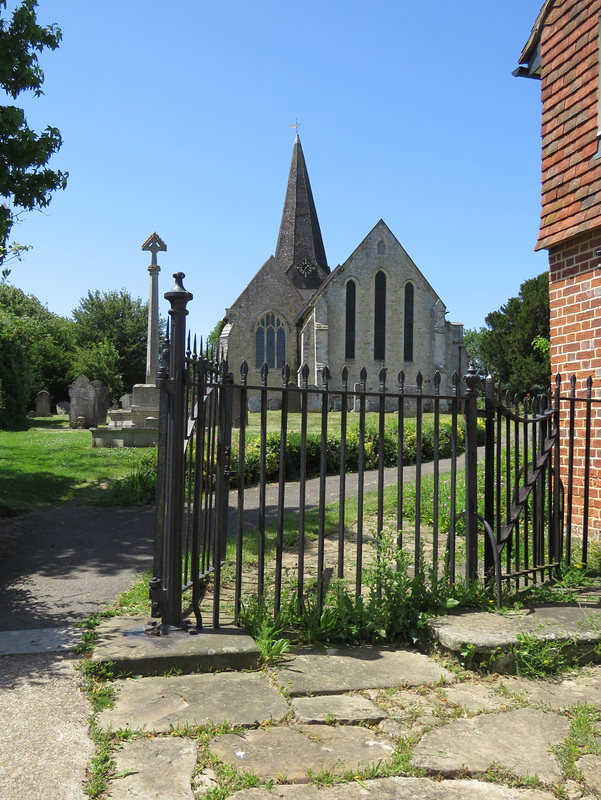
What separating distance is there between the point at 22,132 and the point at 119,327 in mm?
38994

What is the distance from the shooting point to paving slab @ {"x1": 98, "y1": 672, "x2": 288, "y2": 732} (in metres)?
2.77

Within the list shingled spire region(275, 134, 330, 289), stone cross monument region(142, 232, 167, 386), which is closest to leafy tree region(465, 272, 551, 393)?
shingled spire region(275, 134, 330, 289)

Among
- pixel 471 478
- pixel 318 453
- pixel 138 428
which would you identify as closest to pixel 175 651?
pixel 471 478

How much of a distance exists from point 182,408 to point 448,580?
2229 mm

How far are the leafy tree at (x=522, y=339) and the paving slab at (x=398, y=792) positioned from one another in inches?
1471

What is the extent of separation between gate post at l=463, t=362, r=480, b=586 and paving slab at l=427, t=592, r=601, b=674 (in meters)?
0.36

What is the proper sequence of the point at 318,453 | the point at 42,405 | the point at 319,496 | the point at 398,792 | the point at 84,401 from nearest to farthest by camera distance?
the point at 398,792
the point at 319,496
the point at 318,453
the point at 84,401
the point at 42,405

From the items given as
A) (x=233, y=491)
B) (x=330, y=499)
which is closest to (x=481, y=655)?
(x=330, y=499)

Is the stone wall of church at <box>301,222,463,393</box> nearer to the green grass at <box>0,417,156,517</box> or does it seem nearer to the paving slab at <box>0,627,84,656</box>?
the green grass at <box>0,417,156,517</box>

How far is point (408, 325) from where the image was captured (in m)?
38.1

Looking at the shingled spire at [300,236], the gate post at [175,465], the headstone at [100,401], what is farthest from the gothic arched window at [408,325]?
the gate post at [175,465]

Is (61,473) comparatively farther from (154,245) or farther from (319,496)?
(154,245)

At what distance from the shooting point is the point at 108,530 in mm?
7727

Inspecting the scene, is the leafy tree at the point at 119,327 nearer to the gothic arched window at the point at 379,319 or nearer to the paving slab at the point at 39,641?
the gothic arched window at the point at 379,319
